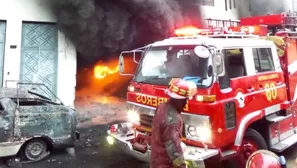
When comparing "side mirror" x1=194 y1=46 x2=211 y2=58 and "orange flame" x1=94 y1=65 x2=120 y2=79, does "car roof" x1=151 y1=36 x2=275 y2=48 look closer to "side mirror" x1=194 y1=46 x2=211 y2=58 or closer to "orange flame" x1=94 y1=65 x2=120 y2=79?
"side mirror" x1=194 y1=46 x2=211 y2=58

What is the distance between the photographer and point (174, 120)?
2682 millimetres

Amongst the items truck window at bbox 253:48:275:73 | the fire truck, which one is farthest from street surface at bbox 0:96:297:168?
truck window at bbox 253:48:275:73

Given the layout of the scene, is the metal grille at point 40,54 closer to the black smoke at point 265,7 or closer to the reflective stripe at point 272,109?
the reflective stripe at point 272,109

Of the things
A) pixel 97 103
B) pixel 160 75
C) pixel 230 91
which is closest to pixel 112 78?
pixel 97 103

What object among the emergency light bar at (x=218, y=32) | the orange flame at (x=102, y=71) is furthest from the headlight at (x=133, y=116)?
the orange flame at (x=102, y=71)

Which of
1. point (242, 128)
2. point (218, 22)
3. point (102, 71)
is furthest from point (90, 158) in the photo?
point (102, 71)

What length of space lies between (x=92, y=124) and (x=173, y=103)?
247 inches

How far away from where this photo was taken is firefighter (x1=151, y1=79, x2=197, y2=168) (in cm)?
261

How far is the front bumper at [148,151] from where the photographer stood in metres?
3.47

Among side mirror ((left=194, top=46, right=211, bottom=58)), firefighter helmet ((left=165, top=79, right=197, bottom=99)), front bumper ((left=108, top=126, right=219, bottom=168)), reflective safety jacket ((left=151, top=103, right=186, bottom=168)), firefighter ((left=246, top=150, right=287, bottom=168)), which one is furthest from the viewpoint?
side mirror ((left=194, top=46, right=211, bottom=58))

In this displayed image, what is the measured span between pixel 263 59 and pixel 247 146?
5.06ft

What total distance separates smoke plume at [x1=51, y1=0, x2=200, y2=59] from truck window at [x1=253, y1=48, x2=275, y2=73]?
6.09 metres

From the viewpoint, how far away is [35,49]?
9.05 m

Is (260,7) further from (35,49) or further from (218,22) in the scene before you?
(35,49)
